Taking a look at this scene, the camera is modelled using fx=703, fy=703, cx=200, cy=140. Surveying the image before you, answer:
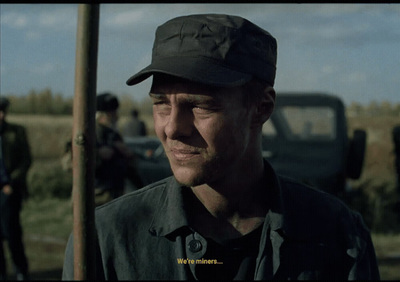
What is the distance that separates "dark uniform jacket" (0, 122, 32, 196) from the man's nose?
440 centimetres

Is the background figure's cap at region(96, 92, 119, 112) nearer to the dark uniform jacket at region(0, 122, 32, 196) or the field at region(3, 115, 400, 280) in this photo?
the field at region(3, 115, 400, 280)

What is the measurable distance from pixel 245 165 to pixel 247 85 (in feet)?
0.58

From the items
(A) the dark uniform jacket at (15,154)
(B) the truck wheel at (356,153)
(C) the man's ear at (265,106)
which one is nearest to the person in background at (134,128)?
(A) the dark uniform jacket at (15,154)

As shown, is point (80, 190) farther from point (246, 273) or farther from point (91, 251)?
point (246, 273)

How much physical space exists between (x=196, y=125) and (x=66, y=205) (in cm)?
870

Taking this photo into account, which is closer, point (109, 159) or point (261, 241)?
→ point (261, 241)

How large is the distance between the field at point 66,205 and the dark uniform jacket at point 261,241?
3.32 meters

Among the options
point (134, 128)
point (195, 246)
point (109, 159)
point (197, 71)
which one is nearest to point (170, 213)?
point (195, 246)

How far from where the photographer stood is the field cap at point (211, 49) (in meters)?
1.29

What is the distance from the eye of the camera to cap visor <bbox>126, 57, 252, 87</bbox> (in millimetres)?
1254

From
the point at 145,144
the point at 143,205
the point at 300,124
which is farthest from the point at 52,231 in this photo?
the point at 143,205

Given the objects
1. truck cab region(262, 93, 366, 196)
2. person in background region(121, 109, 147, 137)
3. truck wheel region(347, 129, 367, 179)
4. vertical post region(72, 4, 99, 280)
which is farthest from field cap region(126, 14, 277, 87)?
person in background region(121, 109, 147, 137)

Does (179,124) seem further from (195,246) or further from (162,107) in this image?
(195,246)

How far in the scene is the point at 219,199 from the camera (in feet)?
4.74
